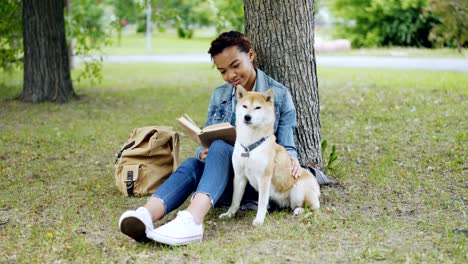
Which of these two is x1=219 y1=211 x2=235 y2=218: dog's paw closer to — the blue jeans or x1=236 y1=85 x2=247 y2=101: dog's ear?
the blue jeans

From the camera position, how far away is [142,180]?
5.23 metres

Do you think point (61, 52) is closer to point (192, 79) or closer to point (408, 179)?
point (192, 79)

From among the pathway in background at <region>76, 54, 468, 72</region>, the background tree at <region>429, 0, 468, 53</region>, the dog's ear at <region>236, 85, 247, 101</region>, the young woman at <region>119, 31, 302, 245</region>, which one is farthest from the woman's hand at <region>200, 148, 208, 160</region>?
the pathway in background at <region>76, 54, 468, 72</region>

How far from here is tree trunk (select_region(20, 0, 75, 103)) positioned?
34.9ft

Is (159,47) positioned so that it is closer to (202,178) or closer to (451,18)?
(202,178)

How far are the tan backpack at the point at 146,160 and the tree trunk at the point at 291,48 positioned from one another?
1063 millimetres

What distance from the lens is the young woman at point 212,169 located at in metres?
3.88

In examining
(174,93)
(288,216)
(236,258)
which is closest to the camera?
(236,258)

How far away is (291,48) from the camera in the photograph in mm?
5309

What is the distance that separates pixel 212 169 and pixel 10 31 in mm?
9411

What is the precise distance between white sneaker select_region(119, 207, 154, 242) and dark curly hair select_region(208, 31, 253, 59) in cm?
136

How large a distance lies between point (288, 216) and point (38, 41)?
7.60 meters

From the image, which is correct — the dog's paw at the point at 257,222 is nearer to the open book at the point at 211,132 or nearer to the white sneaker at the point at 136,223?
the open book at the point at 211,132

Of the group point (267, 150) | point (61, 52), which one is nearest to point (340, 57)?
point (61, 52)
